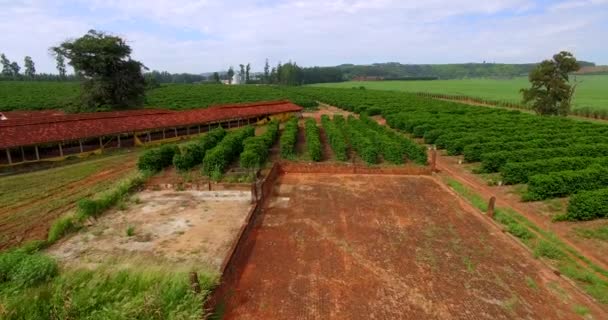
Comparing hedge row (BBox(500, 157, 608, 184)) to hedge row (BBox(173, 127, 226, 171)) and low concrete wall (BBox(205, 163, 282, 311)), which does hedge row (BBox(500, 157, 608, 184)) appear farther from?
hedge row (BBox(173, 127, 226, 171))

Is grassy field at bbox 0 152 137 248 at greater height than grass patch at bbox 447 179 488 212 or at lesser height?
lesser

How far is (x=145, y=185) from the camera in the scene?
1570 centimetres

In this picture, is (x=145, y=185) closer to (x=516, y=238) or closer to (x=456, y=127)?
(x=516, y=238)

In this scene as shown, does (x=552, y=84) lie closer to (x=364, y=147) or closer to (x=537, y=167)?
(x=537, y=167)

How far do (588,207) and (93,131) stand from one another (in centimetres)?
2774

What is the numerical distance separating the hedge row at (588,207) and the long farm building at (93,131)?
1041 inches

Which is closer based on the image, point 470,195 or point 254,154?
point 470,195

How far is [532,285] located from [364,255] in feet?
14.0

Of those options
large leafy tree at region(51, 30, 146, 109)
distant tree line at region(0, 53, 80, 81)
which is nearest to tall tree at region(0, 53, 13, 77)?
distant tree line at region(0, 53, 80, 81)

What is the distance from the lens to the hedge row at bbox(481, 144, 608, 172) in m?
18.1

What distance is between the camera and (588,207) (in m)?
12.2

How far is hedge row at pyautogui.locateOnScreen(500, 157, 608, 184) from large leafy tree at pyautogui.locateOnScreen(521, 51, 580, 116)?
→ 93.6 ft

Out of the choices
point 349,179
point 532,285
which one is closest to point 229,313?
point 532,285

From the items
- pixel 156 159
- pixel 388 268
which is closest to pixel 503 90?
pixel 156 159
